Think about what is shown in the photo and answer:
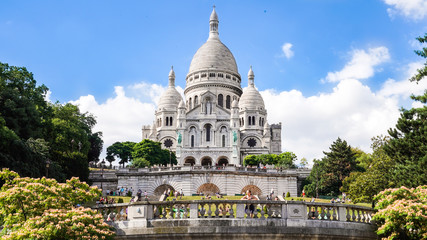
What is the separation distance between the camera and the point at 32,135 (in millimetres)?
39875

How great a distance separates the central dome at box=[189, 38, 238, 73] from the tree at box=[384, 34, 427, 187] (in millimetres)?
69782

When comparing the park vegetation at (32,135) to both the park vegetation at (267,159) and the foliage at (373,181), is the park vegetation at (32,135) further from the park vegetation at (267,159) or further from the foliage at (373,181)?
the park vegetation at (267,159)

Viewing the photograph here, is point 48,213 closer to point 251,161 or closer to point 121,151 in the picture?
point 251,161

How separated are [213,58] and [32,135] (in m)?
68.7

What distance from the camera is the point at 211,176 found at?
1871 inches

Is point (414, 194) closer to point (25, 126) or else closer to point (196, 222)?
point (196, 222)

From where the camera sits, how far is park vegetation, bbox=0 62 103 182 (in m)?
32.9

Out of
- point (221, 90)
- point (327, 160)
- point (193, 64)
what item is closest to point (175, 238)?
point (327, 160)

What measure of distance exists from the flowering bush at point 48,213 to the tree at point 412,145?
71.9 ft

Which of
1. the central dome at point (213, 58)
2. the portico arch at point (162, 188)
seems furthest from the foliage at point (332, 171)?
the central dome at point (213, 58)

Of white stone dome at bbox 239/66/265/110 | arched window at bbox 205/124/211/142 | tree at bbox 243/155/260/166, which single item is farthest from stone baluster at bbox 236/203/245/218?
white stone dome at bbox 239/66/265/110

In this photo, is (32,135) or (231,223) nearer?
(231,223)

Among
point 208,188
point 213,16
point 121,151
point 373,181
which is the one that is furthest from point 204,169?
point 213,16

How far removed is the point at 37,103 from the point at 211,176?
17.7m
